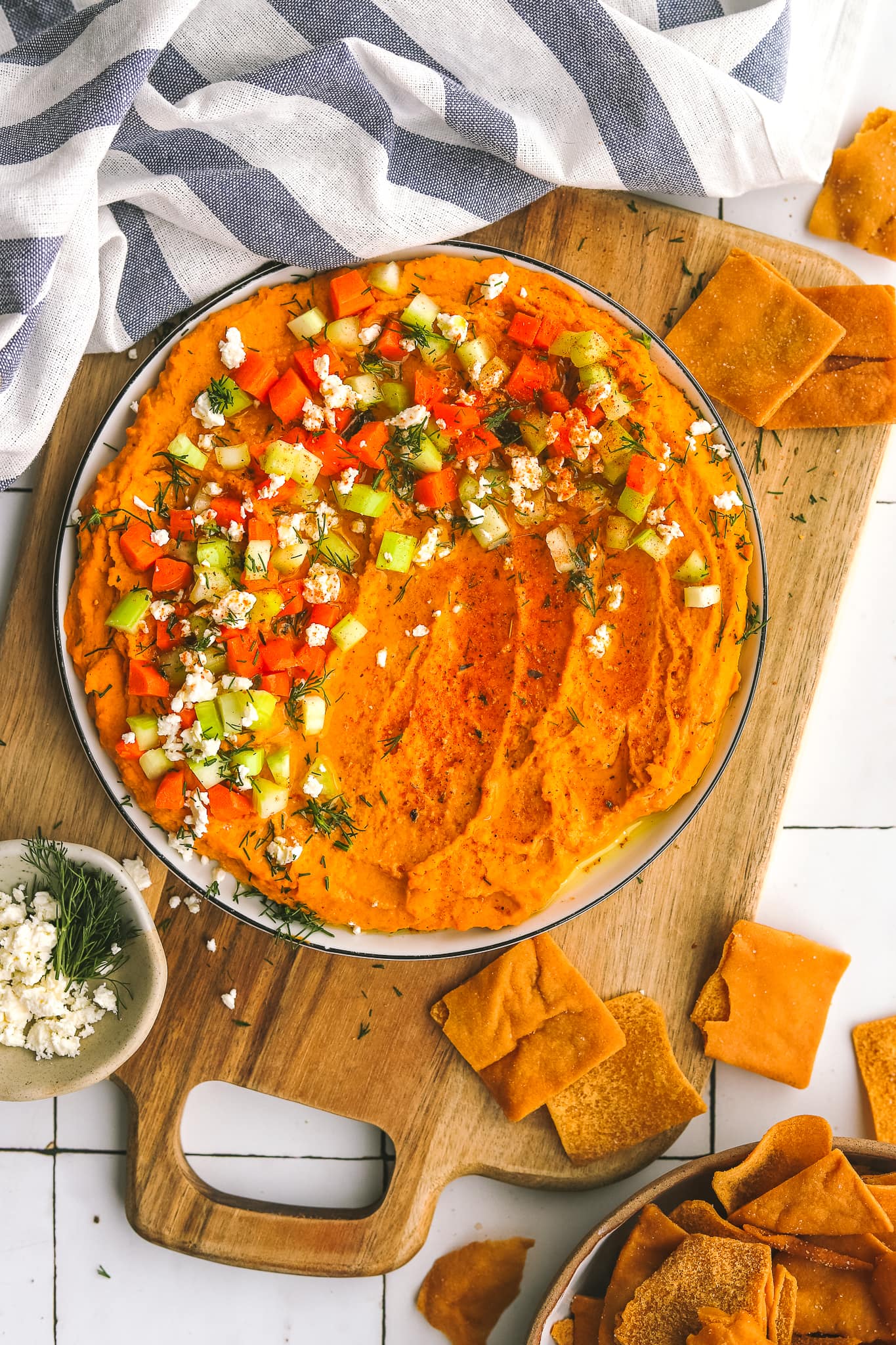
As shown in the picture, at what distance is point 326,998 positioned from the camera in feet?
8.52

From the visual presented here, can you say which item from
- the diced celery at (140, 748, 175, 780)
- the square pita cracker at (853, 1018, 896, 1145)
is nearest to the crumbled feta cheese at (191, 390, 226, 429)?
the diced celery at (140, 748, 175, 780)

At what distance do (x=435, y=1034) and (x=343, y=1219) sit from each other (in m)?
Result: 0.57

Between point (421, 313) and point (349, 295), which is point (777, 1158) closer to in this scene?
point (421, 313)

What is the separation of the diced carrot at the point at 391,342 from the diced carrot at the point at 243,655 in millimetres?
803

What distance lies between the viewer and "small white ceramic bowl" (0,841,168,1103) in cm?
241

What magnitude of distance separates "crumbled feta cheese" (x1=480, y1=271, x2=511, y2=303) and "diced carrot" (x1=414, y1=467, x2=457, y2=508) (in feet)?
1.48

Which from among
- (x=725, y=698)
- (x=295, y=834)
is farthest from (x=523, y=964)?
(x=725, y=698)

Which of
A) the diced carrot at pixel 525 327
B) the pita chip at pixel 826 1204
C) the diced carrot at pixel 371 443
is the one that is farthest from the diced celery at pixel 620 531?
the pita chip at pixel 826 1204

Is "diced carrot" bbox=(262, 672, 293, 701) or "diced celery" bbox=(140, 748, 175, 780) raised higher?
"diced carrot" bbox=(262, 672, 293, 701)

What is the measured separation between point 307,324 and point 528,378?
22.9 inches

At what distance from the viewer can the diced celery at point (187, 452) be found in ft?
7.77

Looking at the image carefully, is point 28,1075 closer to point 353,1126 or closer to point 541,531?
point 353,1126

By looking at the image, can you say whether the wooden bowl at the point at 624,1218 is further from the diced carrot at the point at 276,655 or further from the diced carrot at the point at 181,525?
the diced carrot at the point at 181,525

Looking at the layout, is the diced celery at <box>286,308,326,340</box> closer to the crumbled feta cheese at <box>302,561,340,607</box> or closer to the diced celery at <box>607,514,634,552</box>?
the crumbled feta cheese at <box>302,561,340,607</box>
